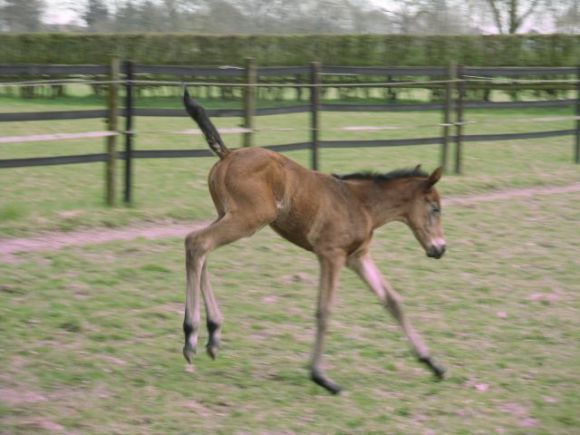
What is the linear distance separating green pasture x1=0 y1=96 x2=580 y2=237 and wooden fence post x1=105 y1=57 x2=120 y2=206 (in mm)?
214

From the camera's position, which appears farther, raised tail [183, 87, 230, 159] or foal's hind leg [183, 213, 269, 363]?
raised tail [183, 87, 230, 159]

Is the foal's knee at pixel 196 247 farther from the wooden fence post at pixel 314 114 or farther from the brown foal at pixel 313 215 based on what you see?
the wooden fence post at pixel 314 114

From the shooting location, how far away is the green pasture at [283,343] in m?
4.85

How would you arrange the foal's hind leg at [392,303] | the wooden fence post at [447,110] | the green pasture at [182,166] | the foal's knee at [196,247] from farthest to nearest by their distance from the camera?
the wooden fence post at [447,110] → the green pasture at [182,166] → the foal's hind leg at [392,303] → the foal's knee at [196,247]

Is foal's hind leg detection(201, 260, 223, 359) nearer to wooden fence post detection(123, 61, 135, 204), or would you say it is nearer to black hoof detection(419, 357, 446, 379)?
black hoof detection(419, 357, 446, 379)

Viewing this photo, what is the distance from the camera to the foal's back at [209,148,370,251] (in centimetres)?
521

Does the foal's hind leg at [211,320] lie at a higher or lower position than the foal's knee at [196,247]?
lower

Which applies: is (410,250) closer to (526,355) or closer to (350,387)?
(526,355)

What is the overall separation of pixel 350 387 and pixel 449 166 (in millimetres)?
9124

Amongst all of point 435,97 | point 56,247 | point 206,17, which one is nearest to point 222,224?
point 56,247

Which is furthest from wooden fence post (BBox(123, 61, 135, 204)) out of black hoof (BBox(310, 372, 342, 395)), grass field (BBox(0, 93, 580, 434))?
black hoof (BBox(310, 372, 342, 395))

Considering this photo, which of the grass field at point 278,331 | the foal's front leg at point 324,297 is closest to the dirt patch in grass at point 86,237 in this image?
the grass field at point 278,331

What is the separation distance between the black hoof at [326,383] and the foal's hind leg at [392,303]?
2.04ft

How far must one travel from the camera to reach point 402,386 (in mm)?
5406
